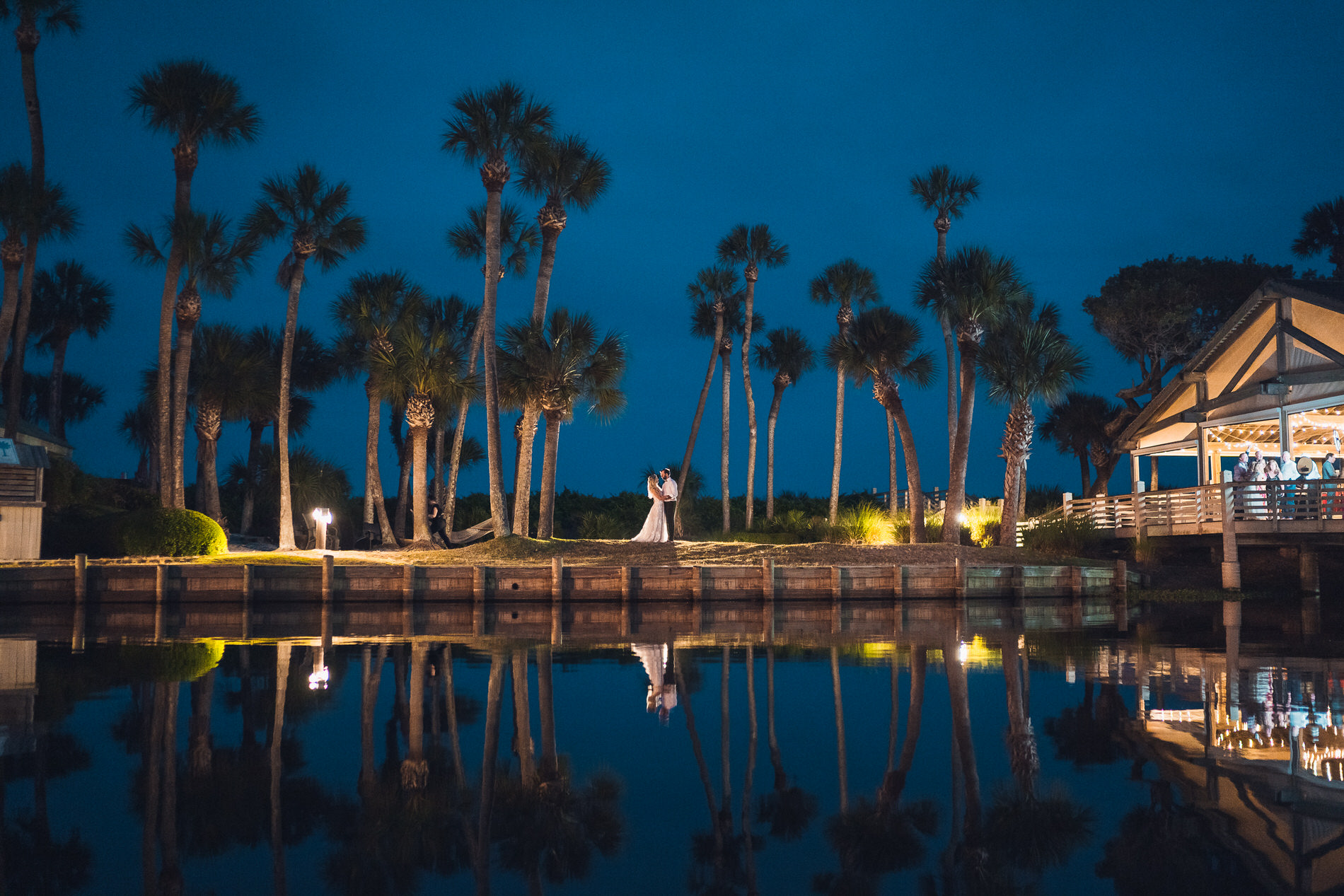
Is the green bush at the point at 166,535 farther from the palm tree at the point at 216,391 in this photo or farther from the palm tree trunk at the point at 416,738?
the palm tree trunk at the point at 416,738

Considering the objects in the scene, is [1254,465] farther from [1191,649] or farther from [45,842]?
[45,842]

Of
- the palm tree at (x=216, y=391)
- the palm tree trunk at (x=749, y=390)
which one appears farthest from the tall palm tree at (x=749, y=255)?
the palm tree at (x=216, y=391)

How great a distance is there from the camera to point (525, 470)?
29375 mm

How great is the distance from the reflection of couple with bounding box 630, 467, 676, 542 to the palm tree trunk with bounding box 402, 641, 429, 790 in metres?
13.7

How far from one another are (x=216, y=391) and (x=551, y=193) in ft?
48.8

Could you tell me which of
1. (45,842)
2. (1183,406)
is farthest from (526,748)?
(1183,406)

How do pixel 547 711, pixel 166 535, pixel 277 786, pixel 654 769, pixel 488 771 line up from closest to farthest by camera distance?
pixel 277 786
pixel 488 771
pixel 654 769
pixel 547 711
pixel 166 535

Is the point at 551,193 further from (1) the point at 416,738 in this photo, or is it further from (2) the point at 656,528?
(1) the point at 416,738

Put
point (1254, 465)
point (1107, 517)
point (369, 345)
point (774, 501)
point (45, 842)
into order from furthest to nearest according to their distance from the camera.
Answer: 1. point (774, 501)
2. point (369, 345)
3. point (1107, 517)
4. point (1254, 465)
5. point (45, 842)

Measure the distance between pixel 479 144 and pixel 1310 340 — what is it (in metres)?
21.7

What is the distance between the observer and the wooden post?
72.5ft

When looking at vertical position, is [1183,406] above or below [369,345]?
below

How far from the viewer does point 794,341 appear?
4441cm

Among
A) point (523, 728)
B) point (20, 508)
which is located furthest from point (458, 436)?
point (523, 728)
